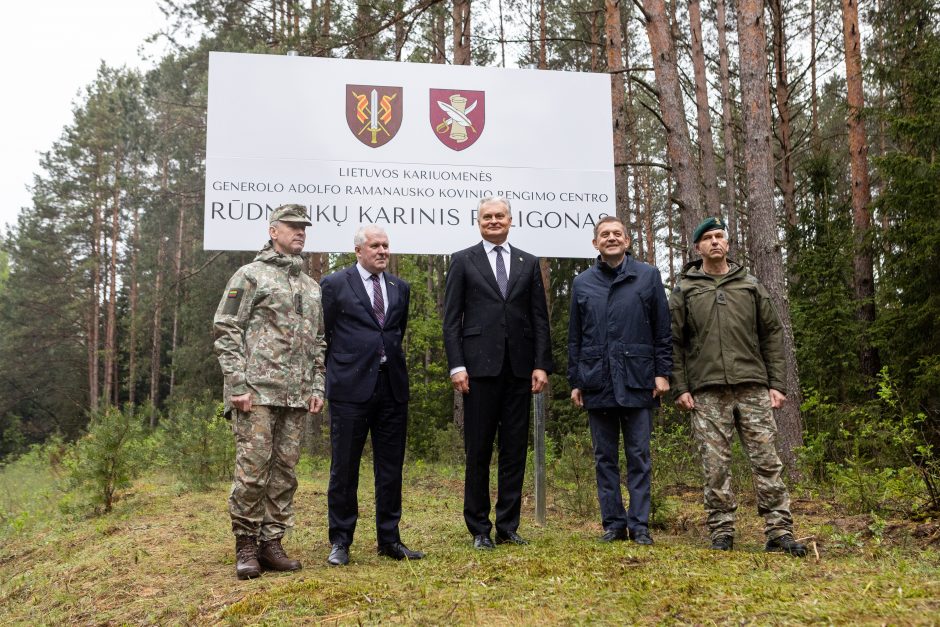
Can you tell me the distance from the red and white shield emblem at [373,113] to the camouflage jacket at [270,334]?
8.96 ft

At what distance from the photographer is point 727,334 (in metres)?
4.76

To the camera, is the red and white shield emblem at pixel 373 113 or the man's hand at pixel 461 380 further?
the red and white shield emblem at pixel 373 113

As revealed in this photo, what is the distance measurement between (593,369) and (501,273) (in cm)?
87

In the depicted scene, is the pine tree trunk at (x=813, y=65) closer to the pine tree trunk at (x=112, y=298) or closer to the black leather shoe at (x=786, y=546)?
the black leather shoe at (x=786, y=546)

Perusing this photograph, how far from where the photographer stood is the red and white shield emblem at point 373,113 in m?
7.22

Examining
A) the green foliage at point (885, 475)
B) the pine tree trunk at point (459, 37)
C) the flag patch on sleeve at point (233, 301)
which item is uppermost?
the pine tree trunk at point (459, 37)

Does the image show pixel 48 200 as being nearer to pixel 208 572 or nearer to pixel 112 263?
pixel 112 263

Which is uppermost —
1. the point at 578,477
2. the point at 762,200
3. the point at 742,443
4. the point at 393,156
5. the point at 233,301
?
the point at 393,156

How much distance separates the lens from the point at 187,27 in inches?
657

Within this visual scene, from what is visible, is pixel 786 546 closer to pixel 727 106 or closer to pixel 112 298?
pixel 727 106

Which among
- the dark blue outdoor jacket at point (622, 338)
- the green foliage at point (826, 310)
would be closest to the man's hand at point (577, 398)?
the dark blue outdoor jacket at point (622, 338)

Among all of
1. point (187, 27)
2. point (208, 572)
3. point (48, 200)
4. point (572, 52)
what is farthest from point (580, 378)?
point (48, 200)

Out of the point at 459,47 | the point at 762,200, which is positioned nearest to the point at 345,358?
the point at 762,200

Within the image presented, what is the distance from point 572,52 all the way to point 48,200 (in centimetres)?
2297
